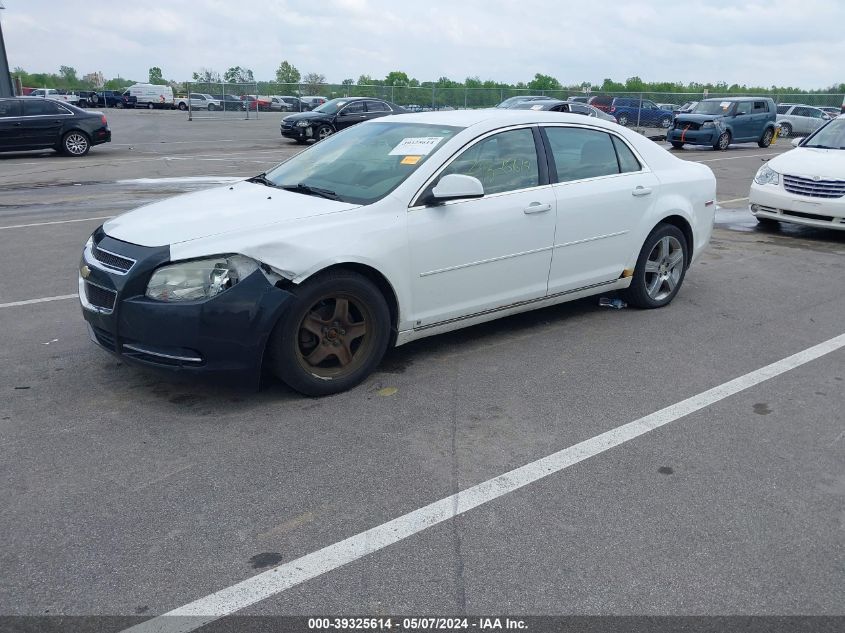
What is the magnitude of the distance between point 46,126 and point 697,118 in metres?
19.5

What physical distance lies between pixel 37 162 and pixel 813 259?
16.7 meters

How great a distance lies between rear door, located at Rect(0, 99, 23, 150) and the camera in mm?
18375

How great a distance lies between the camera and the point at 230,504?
135 inches

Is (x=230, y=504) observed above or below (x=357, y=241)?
below

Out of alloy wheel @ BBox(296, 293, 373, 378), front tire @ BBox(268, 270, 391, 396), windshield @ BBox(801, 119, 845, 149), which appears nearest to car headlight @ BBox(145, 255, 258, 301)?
front tire @ BBox(268, 270, 391, 396)

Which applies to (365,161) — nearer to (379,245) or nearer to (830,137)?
(379,245)

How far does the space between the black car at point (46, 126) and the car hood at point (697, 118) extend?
17967 mm

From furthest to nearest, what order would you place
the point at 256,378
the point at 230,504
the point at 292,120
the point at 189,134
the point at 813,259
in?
the point at 189,134, the point at 292,120, the point at 813,259, the point at 256,378, the point at 230,504

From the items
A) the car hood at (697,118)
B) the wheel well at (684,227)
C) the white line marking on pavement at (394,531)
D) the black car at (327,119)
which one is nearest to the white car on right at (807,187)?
the wheel well at (684,227)

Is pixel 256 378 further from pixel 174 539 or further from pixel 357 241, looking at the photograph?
pixel 174 539

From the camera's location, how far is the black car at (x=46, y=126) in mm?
18469

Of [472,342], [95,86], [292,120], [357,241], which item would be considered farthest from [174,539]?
[95,86]

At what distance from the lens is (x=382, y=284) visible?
473cm

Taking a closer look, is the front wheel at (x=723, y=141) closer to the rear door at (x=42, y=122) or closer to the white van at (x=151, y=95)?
the rear door at (x=42, y=122)
